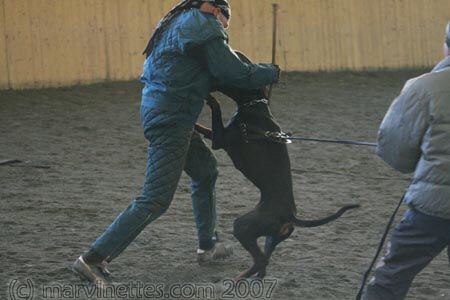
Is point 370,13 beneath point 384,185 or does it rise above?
above

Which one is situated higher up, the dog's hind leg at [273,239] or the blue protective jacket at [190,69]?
the blue protective jacket at [190,69]

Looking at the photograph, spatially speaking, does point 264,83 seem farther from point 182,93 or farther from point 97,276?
point 97,276

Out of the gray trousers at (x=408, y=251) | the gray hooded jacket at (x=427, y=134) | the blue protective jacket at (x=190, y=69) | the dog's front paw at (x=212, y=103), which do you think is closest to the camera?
the gray hooded jacket at (x=427, y=134)

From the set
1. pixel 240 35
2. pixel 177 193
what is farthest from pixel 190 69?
pixel 240 35

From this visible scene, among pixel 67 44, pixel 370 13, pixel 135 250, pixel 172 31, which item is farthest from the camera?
pixel 370 13

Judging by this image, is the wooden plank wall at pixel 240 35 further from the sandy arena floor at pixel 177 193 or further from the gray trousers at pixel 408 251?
the gray trousers at pixel 408 251

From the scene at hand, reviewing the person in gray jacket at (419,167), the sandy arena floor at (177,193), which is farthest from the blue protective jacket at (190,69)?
the person in gray jacket at (419,167)

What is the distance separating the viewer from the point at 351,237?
6.44 m

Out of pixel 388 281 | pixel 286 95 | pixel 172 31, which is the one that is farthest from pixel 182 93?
pixel 286 95

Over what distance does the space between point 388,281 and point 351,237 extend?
96.2 inches

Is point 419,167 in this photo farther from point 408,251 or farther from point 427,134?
point 408,251

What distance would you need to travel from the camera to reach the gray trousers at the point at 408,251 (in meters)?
3.92

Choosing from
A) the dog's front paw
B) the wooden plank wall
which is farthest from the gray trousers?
the wooden plank wall

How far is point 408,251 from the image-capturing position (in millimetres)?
3961
